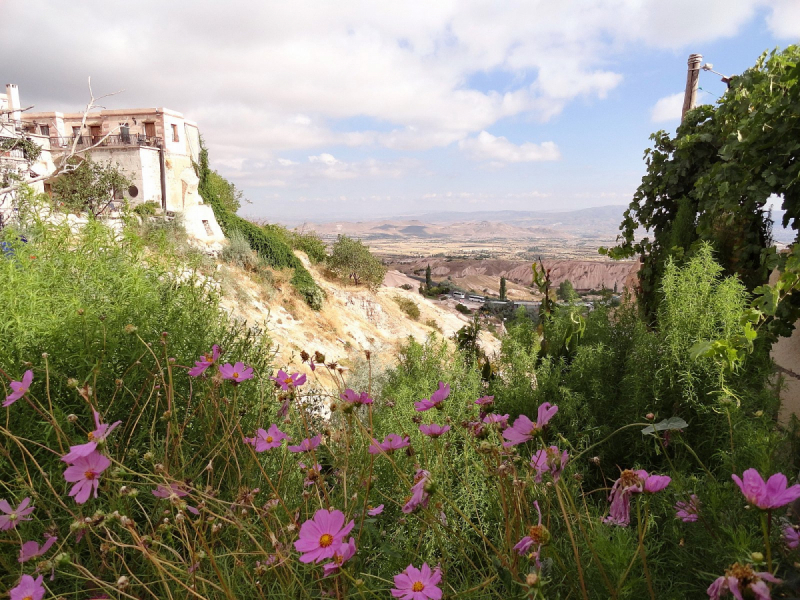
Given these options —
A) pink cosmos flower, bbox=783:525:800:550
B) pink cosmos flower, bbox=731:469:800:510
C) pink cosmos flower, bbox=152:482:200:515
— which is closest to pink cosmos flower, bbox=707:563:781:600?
pink cosmos flower, bbox=731:469:800:510

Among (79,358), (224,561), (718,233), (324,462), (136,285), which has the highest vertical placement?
(718,233)

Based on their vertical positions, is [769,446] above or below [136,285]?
below

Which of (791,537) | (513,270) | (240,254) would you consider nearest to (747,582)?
(791,537)

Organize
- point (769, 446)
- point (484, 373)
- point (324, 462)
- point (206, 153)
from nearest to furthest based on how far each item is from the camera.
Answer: point (769, 446)
point (324, 462)
point (484, 373)
point (206, 153)

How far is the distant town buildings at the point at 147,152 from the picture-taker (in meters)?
17.6

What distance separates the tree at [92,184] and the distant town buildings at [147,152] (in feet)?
1.02

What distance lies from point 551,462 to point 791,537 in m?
0.42

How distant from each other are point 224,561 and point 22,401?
1.19 meters

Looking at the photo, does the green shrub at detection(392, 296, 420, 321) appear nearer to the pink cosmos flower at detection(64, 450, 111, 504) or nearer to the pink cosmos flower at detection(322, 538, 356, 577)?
the pink cosmos flower at detection(64, 450, 111, 504)

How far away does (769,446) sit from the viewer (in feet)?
4.68

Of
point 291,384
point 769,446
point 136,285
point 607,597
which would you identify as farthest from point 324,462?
point 769,446

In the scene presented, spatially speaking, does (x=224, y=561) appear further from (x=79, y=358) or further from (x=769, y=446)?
(x=769, y=446)

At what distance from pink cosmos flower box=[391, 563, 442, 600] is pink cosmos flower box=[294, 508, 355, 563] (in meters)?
0.12

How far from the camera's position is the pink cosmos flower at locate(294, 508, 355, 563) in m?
0.80
